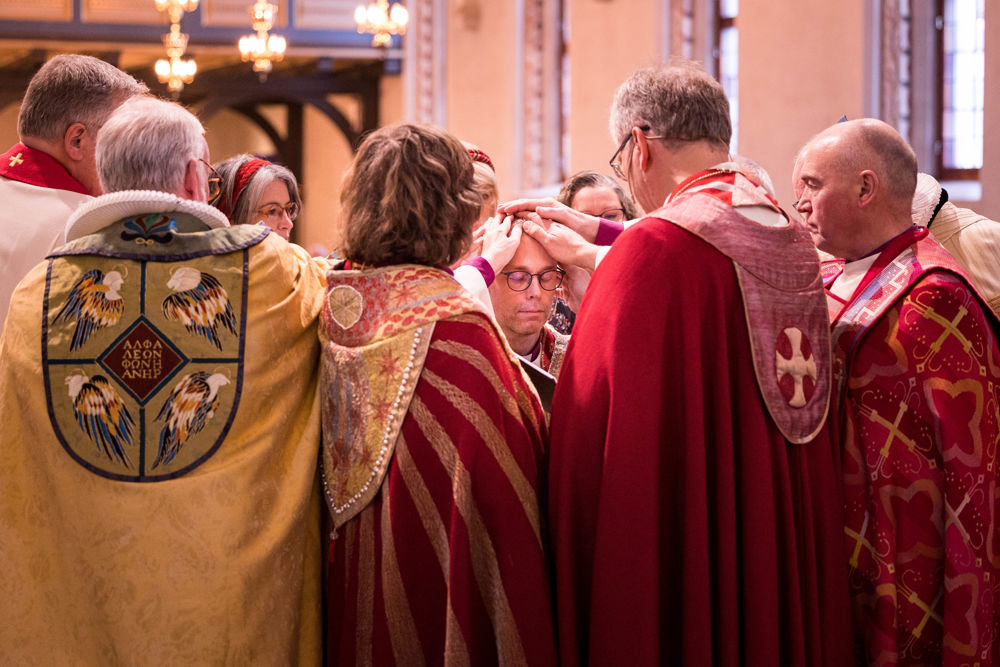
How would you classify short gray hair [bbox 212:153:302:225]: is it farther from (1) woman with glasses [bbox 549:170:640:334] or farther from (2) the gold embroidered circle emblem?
(2) the gold embroidered circle emblem

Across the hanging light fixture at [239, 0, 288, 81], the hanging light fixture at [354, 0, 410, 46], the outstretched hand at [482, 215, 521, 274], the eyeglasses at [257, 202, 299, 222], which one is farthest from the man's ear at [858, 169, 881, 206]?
the hanging light fixture at [239, 0, 288, 81]

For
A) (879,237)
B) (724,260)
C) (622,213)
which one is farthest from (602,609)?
(622,213)

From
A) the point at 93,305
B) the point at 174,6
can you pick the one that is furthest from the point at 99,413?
the point at 174,6

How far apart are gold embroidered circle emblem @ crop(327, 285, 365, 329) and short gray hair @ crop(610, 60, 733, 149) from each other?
82 centimetres

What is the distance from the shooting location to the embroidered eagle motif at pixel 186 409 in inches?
89.2

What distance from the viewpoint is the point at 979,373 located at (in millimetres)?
2486

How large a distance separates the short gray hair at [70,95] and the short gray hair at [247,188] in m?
0.56

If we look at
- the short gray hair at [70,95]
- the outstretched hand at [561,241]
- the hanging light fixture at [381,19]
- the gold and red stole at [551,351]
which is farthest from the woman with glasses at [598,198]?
the hanging light fixture at [381,19]

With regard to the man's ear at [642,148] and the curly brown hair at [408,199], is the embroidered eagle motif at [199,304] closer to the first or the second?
the curly brown hair at [408,199]

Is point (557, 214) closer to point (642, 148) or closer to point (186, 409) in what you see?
point (642, 148)

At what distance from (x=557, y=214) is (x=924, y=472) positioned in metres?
1.20

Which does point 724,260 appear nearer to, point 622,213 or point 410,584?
point 410,584

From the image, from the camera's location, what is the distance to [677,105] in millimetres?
2604

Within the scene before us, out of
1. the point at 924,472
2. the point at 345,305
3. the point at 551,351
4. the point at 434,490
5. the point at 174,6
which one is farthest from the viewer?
the point at 174,6
